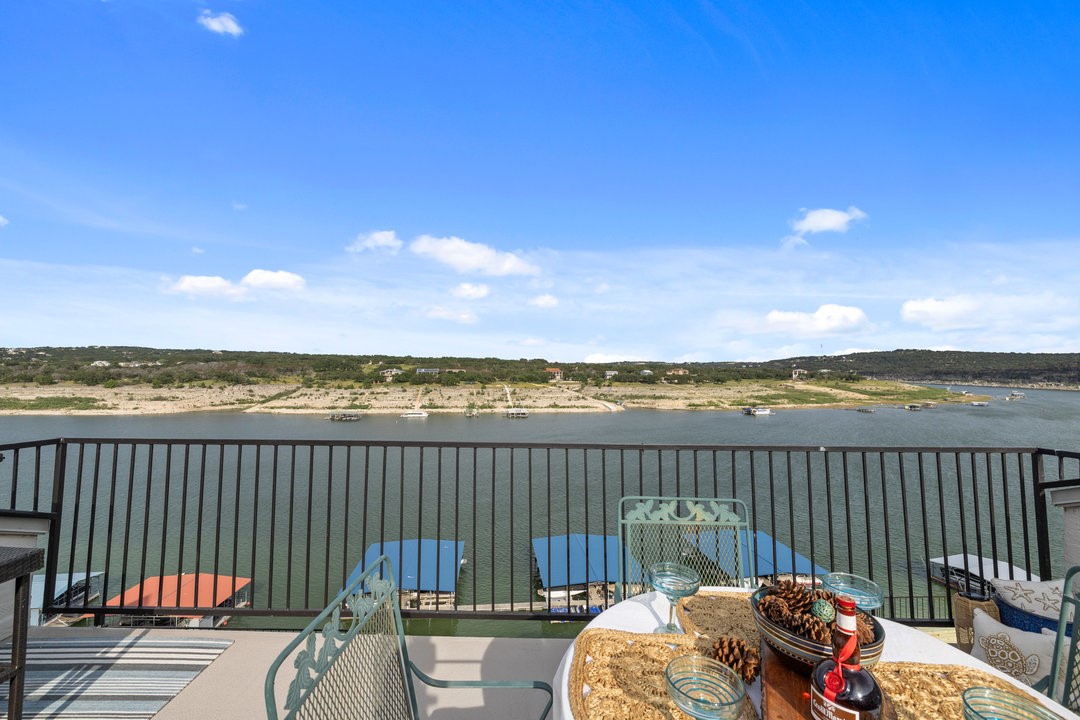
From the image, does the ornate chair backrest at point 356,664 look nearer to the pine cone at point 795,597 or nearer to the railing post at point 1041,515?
the pine cone at point 795,597

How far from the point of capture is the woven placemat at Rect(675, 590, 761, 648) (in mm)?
1276

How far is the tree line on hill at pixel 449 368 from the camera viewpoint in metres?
43.8

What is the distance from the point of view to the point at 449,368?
2271 inches

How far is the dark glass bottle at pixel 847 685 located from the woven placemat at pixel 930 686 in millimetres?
260

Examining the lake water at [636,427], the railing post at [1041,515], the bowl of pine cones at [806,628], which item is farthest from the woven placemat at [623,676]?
the lake water at [636,427]

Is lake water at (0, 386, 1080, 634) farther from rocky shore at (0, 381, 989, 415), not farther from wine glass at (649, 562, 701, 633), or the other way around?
wine glass at (649, 562, 701, 633)

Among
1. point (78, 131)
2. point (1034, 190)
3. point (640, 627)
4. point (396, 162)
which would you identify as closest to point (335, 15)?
point (396, 162)

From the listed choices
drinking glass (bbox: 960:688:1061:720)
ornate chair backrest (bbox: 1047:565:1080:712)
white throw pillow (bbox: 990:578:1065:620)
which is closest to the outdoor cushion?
white throw pillow (bbox: 990:578:1065:620)

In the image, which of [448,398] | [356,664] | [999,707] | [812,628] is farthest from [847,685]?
[448,398]

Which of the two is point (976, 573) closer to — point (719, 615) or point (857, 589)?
point (857, 589)

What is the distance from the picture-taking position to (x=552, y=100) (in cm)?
1337

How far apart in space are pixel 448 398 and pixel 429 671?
150 feet

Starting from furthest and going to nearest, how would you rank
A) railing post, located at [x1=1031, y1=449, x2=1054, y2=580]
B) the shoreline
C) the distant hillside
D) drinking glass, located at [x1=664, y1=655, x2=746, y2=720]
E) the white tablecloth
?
the distant hillside → the shoreline → railing post, located at [x1=1031, y1=449, x2=1054, y2=580] → the white tablecloth → drinking glass, located at [x1=664, y1=655, x2=746, y2=720]

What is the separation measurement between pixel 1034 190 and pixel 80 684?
17.3 meters
